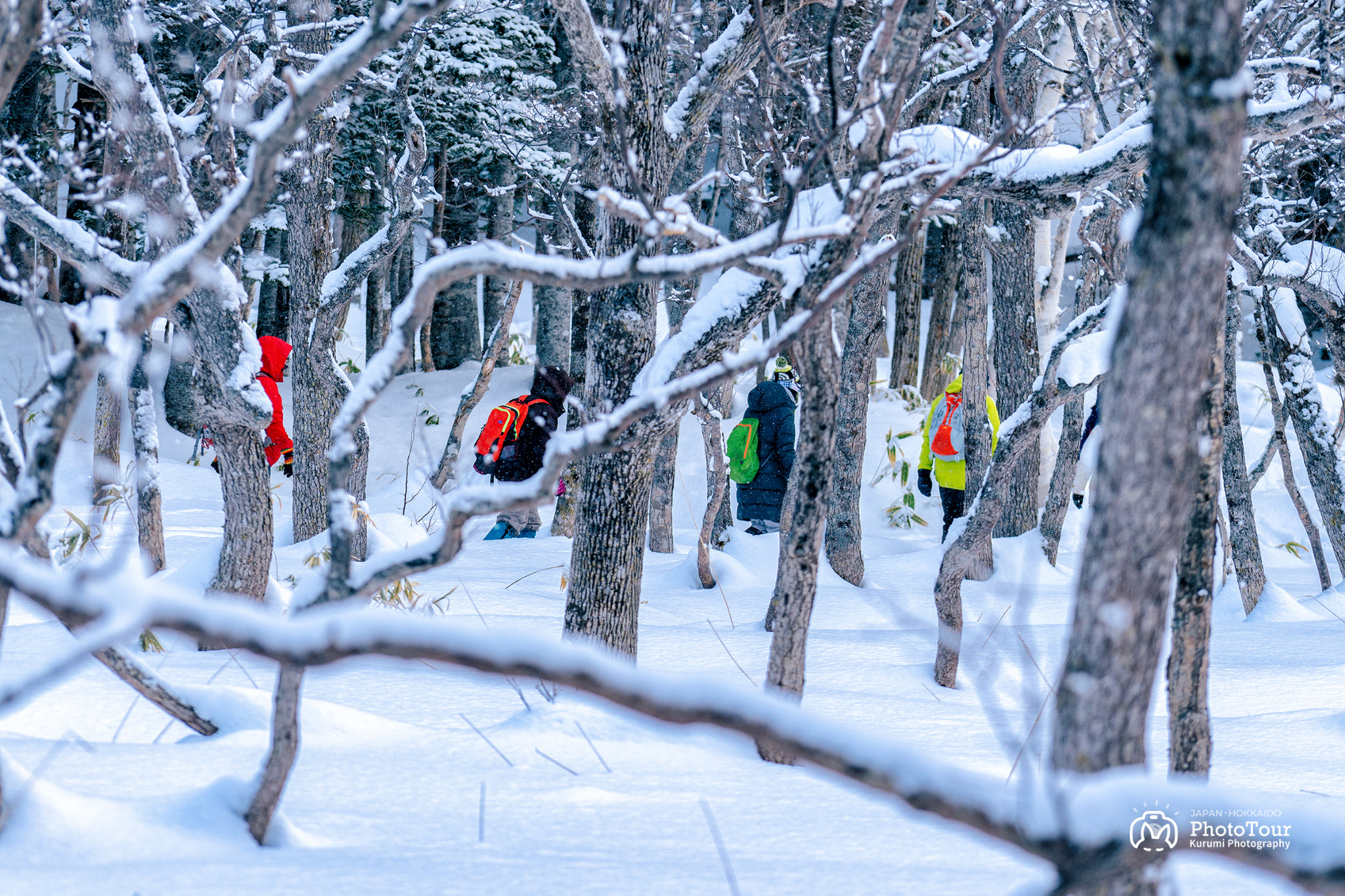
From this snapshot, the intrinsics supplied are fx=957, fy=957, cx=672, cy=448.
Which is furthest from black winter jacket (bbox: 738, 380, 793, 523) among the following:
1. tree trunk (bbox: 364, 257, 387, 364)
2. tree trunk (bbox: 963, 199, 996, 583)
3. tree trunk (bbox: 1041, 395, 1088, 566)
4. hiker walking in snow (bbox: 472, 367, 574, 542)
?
tree trunk (bbox: 364, 257, 387, 364)

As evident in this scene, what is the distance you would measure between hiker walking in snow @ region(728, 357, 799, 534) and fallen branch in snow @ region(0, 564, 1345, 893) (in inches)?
275

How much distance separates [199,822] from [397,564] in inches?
28.4

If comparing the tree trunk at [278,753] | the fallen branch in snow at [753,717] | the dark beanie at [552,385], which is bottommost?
the tree trunk at [278,753]

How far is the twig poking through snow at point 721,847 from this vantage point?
5.96ft

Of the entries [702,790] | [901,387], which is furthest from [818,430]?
[901,387]

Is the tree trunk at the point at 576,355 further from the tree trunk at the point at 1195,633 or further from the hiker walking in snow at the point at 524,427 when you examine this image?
the tree trunk at the point at 1195,633

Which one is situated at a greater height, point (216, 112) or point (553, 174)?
A: point (553, 174)

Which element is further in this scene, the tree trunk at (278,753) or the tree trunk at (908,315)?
the tree trunk at (908,315)

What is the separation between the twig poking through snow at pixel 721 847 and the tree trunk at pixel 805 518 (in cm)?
74

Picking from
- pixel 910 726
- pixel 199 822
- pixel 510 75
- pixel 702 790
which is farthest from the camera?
pixel 510 75

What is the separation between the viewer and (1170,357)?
4.09 ft

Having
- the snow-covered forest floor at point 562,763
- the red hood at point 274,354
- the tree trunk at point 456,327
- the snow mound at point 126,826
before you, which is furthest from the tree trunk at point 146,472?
the tree trunk at point 456,327

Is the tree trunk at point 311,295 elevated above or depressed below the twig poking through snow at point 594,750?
above

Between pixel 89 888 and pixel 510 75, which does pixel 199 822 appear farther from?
pixel 510 75
